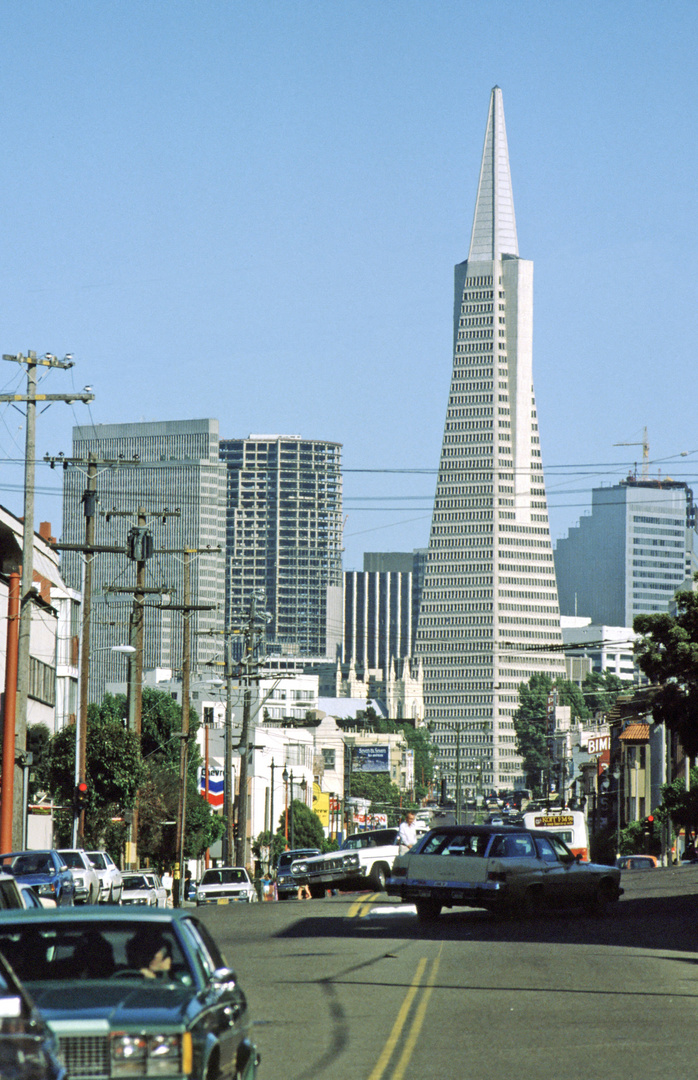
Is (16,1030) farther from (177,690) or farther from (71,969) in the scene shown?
(177,690)

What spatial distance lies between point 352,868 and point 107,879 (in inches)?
246

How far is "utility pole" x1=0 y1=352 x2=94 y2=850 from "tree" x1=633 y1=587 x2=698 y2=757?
1447cm

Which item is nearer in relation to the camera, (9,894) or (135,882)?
(9,894)

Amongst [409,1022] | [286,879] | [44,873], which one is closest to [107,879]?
[286,879]

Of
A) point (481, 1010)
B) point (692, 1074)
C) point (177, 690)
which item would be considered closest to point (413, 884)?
point (481, 1010)

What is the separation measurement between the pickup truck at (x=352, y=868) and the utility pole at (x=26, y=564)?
24.0 ft

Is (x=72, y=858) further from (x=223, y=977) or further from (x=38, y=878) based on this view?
(x=223, y=977)

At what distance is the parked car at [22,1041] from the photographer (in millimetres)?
6918

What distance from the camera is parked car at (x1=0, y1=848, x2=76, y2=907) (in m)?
28.1

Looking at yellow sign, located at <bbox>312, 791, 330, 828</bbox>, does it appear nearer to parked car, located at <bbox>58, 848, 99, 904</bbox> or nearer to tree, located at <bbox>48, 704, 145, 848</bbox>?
tree, located at <bbox>48, 704, 145, 848</bbox>

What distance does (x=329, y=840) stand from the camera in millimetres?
129625

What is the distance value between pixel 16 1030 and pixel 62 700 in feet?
243

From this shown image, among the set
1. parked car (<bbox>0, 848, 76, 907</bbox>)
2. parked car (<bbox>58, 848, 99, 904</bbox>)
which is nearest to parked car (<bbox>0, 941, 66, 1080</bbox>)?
parked car (<bbox>0, 848, 76, 907</bbox>)

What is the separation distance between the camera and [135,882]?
147ft
